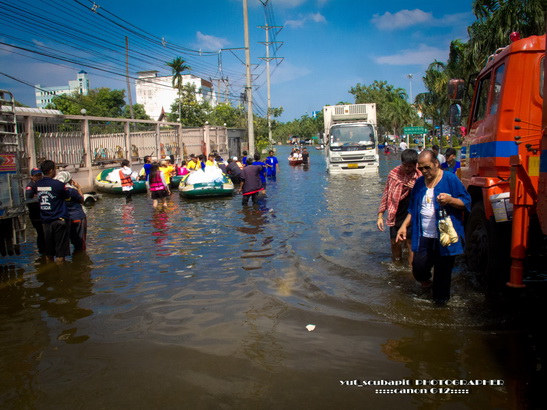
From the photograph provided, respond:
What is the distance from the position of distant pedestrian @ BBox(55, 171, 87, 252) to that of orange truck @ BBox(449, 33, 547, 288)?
231 inches

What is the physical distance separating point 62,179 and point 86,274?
1.55 meters

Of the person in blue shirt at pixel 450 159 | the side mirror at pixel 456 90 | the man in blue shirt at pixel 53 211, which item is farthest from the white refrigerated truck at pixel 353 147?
the man in blue shirt at pixel 53 211

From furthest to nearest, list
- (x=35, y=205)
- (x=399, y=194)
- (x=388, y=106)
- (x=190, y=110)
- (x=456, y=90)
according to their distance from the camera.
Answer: (x=388, y=106), (x=190, y=110), (x=35, y=205), (x=456, y=90), (x=399, y=194)

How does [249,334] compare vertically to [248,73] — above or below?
below

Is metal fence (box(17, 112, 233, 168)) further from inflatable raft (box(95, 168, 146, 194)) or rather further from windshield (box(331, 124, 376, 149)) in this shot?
windshield (box(331, 124, 376, 149))

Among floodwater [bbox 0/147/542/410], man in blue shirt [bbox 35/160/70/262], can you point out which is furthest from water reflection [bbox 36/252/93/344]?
man in blue shirt [bbox 35/160/70/262]

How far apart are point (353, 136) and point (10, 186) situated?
18.9m

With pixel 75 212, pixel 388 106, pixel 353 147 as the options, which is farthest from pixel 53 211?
pixel 388 106

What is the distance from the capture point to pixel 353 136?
23.9 m

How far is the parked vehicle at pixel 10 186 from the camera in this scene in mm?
6844

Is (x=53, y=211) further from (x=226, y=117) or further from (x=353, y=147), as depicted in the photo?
(x=226, y=117)

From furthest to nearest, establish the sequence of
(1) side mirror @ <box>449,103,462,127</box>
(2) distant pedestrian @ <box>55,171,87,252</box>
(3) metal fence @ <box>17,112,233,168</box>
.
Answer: (3) metal fence @ <box>17,112,233,168</box> → (2) distant pedestrian @ <box>55,171,87,252</box> → (1) side mirror @ <box>449,103,462,127</box>

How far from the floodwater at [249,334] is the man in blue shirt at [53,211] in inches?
14.8

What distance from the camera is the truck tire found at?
5.09 meters
